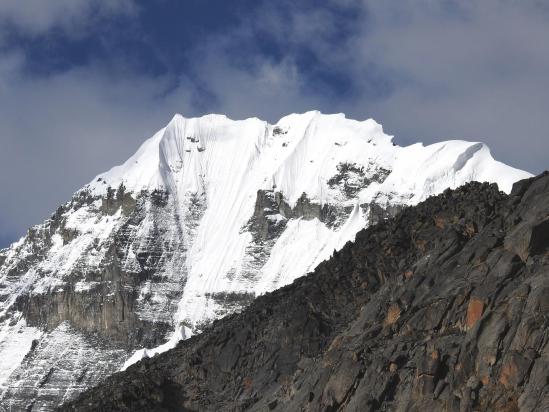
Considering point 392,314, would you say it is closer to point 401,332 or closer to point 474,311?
point 401,332

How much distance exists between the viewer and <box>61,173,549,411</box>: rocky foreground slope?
7381cm

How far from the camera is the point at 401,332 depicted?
87062 millimetres

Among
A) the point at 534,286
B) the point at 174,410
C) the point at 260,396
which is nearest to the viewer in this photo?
the point at 534,286

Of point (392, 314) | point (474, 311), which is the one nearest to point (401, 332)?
point (392, 314)

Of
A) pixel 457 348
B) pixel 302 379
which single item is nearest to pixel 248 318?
pixel 302 379

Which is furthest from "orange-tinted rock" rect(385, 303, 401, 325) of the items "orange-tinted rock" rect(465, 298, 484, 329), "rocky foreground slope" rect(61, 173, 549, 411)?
"orange-tinted rock" rect(465, 298, 484, 329)

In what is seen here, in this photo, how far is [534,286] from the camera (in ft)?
248

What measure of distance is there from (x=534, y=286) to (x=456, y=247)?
18765 mm

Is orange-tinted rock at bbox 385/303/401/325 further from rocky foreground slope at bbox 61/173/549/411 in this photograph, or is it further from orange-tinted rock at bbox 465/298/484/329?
orange-tinted rock at bbox 465/298/484/329

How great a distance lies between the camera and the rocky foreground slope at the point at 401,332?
73812mm

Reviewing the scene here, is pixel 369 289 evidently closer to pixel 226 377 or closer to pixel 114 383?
pixel 226 377

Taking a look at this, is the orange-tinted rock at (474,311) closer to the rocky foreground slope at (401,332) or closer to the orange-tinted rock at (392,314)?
the rocky foreground slope at (401,332)

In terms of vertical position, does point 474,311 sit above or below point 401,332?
below

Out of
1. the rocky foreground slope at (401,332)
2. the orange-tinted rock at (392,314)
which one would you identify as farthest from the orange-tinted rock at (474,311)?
the orange-tinted rock at (392,314)
